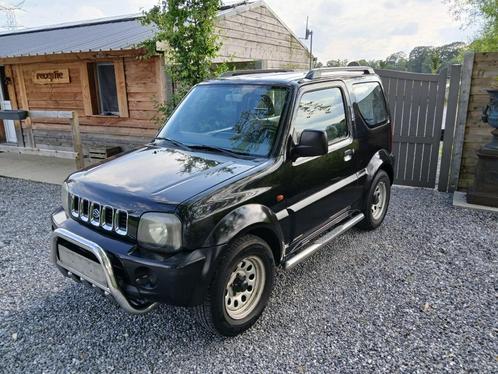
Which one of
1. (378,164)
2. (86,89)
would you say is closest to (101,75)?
(86,89)

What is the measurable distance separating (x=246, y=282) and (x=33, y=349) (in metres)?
1.64

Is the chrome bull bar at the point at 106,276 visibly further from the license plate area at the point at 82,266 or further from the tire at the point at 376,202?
the tire at the point at 376,202

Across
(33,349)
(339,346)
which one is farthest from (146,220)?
(339,346)

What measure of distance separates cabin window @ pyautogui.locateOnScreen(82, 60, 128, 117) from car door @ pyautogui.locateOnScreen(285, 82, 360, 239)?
586cm

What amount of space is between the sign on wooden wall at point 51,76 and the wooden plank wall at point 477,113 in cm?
847

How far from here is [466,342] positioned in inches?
112

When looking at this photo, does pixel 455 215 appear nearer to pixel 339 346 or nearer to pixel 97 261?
pixel 339 346

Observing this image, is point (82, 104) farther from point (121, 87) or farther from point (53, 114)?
point (53, 114)

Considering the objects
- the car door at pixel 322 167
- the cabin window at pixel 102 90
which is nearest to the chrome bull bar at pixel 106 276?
the car door at pixel 322 167

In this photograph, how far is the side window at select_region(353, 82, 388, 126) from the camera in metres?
4.30

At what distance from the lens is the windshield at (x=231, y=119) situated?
325cm

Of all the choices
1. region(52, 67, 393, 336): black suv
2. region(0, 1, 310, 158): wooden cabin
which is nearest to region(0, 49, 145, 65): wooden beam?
region(0, 1, 310, 158): wooden cabin

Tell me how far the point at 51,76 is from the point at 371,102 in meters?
8.07

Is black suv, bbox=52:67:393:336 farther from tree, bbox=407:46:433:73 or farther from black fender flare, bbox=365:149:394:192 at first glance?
tree, bbox=407:46:433:73
